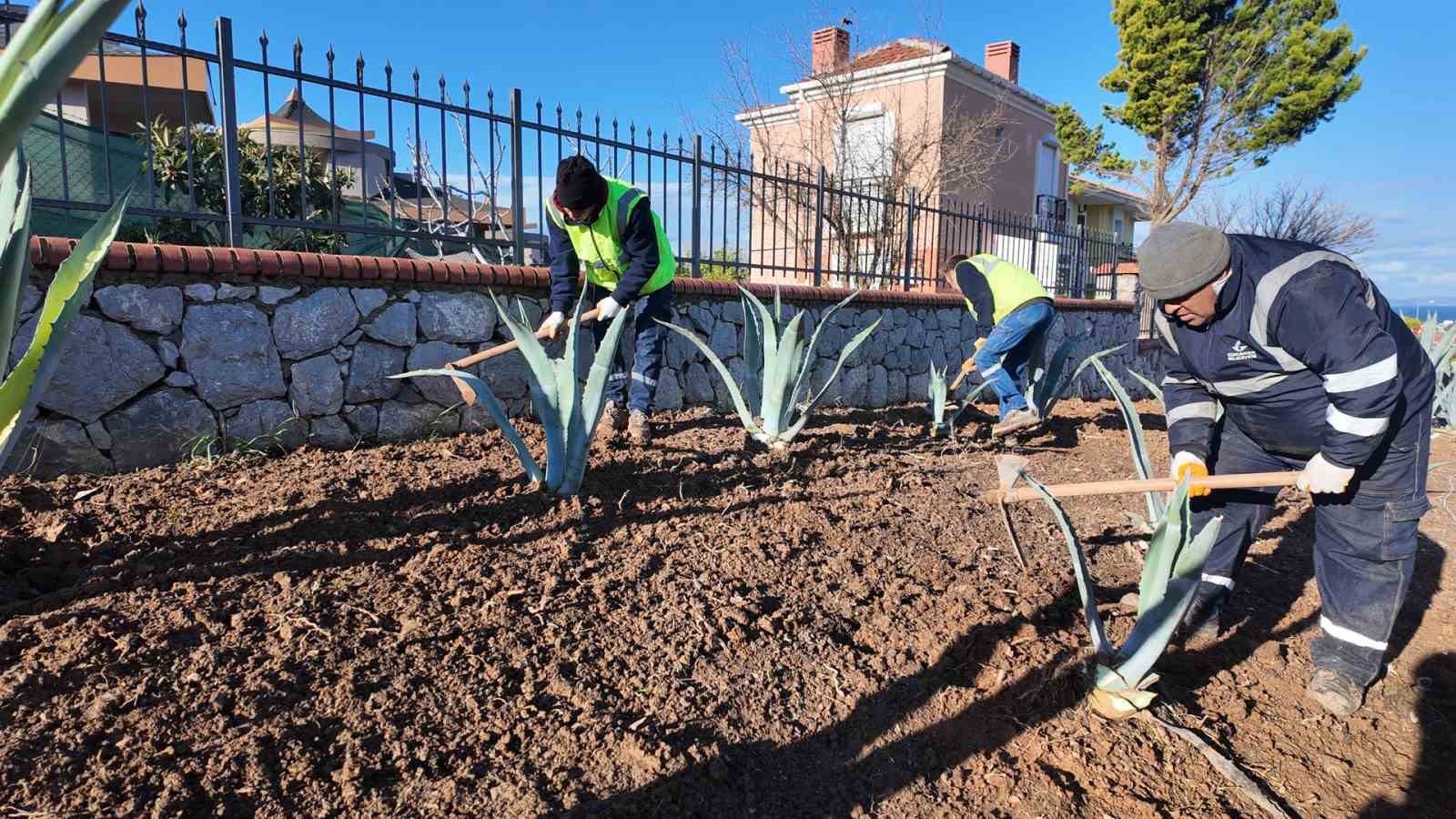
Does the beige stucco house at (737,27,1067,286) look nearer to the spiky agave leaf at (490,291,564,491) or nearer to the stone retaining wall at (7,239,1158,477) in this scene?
the stone retaining wall at (7,239,1158,477)

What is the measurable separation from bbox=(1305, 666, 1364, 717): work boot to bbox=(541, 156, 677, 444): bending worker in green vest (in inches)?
102

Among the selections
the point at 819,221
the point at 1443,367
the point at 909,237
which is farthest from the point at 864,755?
the point at 1443,367

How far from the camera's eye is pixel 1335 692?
6.76ft

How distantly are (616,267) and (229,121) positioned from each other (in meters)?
1.79

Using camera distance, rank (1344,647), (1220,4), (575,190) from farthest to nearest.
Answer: (1220,4) → (575,190) → (1344,647)

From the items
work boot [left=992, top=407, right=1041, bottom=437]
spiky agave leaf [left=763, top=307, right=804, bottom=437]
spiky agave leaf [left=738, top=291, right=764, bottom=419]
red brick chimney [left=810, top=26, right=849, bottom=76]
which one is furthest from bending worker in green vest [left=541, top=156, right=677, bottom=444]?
red brick chimney [left=810, top=26, right=849, bottom=76]

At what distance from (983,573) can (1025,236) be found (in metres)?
7.56

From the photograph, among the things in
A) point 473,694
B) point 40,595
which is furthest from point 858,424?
point 40,595

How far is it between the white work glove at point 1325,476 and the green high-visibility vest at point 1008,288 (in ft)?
9.29

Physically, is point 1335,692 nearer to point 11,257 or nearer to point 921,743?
point 921,743

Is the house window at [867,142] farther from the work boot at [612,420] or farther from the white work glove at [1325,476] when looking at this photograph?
the white work glove at [1325,476]

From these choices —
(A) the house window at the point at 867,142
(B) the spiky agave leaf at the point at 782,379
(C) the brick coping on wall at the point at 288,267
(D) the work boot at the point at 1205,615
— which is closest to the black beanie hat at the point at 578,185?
(C) the brick coping on wall at the point at 288,267

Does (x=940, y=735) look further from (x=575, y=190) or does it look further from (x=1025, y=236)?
(x=1025, y=236)

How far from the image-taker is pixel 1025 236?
29.7 ft
